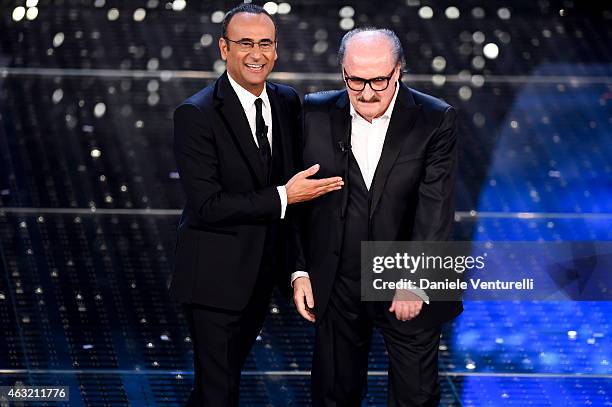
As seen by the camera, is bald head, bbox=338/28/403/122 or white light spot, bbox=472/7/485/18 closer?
bald head, bbox=338/28/403/122

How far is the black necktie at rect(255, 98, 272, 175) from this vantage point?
285 cm

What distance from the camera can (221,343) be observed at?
291 cm

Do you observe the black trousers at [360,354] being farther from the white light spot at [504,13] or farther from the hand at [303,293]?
the white light spot at [504,13]

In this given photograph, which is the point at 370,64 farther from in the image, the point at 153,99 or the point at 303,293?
the point at 153,99

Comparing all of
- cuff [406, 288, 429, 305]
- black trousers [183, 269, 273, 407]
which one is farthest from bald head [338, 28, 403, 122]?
black trousers [183, 269, 273, 407]

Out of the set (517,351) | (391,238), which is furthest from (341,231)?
(517,351)

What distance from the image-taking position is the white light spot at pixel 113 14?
4.55m

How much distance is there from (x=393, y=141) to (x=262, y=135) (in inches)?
15.0

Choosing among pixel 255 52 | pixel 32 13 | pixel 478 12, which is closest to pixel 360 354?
pixel 255 52

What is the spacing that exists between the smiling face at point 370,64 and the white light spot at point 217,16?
2010 mm

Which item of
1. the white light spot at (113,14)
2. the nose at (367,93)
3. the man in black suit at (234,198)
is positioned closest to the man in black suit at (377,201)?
the nose at (367,93)

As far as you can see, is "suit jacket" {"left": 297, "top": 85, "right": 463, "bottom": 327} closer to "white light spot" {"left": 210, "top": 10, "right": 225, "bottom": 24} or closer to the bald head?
the bald head

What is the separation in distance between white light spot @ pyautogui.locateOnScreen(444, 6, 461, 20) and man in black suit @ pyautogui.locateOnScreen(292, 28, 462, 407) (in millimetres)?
1889

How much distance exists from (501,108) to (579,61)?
1.27 ft
